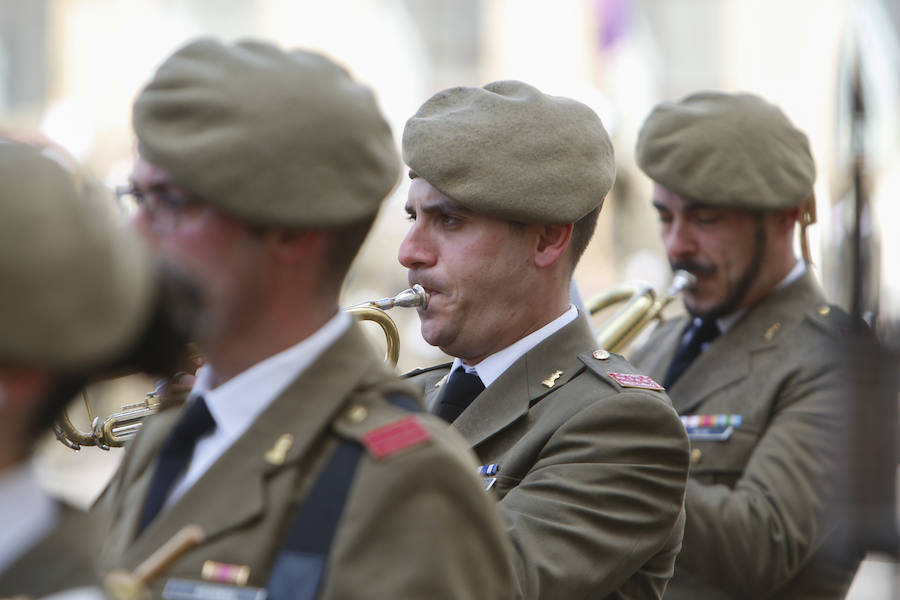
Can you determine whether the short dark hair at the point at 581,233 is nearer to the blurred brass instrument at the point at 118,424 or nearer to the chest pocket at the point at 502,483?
the blurred brass instrument at the point at 118,424

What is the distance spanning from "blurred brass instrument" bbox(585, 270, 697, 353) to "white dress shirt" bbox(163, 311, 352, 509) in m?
2.59

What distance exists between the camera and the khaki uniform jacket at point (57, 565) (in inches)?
67.7

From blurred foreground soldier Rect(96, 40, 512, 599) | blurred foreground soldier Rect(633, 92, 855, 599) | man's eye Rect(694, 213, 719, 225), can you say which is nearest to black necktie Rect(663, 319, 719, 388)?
blurred foreground soldier Rect(633, 92, 855, 599)

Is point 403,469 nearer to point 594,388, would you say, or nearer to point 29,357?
point 29,357

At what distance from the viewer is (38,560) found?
1740 millimetres

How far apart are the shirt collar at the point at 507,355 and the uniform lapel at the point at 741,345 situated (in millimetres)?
1186

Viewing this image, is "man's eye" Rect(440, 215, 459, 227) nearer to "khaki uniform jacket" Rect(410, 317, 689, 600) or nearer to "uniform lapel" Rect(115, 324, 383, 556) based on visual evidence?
"khaki uniform jacket" Rect(410, 317, 689, 600)

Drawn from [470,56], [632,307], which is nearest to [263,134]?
[632,307]

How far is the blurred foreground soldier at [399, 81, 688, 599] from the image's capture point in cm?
293

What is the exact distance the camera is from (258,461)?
2064mm

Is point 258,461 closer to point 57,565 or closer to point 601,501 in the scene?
point 57,565

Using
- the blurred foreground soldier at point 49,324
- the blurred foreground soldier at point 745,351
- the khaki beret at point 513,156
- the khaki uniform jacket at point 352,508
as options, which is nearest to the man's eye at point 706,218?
the blurred foreground soldier at point 745,351

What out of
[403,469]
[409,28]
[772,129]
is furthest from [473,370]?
[409,28]

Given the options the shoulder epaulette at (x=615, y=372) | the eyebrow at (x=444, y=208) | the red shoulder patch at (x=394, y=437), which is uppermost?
the red shoulder patch at (x=394, y=437)
